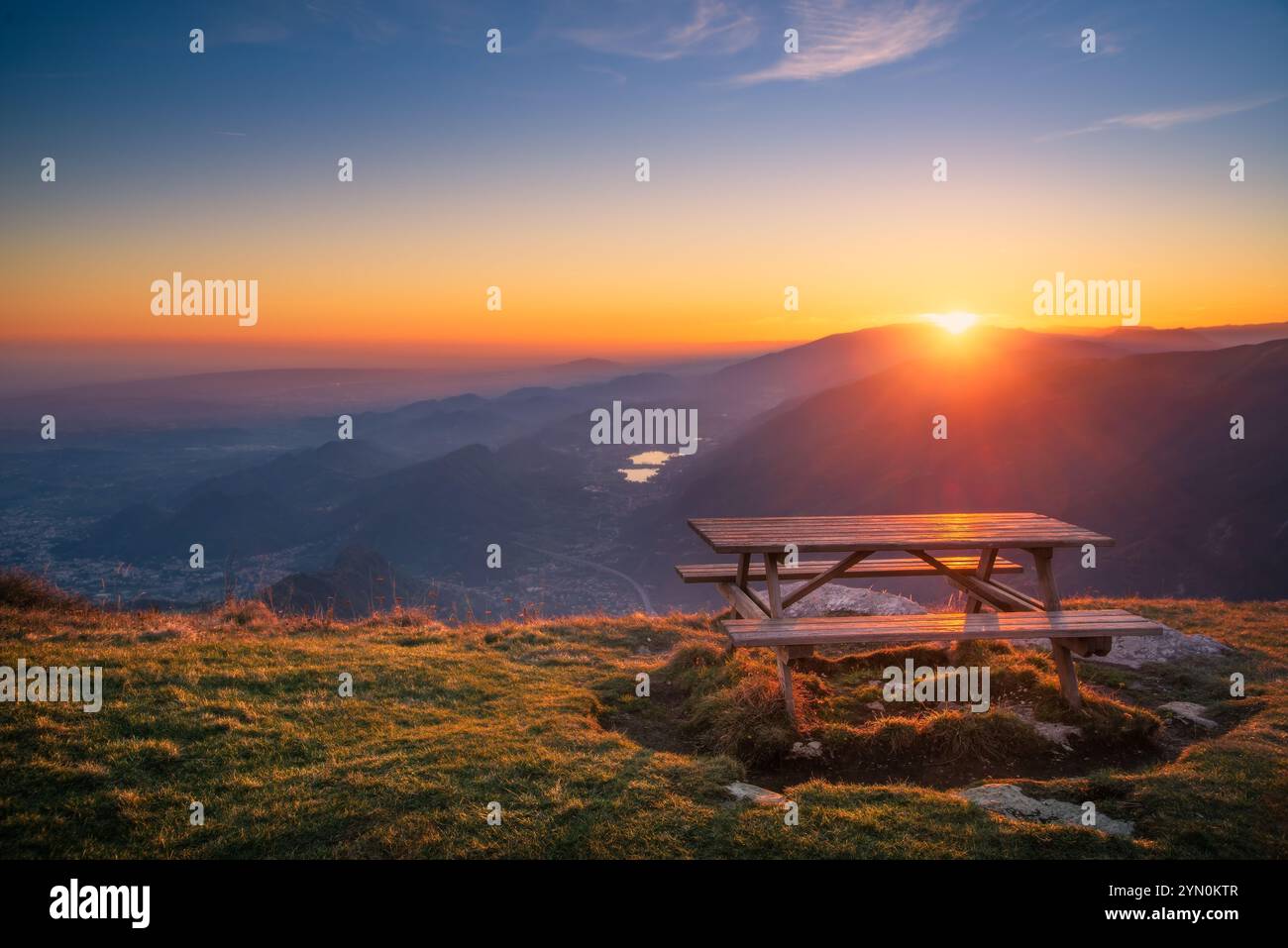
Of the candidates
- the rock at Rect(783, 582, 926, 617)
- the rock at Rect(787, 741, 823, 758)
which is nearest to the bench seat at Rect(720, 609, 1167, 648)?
the rock at Rect(787, 741, 823, 758)

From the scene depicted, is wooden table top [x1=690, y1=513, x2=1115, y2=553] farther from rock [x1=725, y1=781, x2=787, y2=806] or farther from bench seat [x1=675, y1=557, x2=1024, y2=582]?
rock [x1=725, y1=781, x2=787, y2=806]

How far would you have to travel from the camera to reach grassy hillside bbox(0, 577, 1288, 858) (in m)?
4.21

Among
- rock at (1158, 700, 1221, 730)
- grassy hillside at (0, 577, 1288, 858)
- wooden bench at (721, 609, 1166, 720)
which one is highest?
wooden bench at (721, 609, 1166, 720)

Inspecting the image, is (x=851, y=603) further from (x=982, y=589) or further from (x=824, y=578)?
(x=824, y=578)

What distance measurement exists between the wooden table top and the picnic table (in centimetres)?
1

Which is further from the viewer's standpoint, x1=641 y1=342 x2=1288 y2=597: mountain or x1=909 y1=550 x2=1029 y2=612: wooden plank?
x1=641 y1=342 x2=1288 y2=597: mountain

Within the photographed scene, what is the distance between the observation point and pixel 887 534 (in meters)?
7.24

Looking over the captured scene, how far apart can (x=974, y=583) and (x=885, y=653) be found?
4.28 ft

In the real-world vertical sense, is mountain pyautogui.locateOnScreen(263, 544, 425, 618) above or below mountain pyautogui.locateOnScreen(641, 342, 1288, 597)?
Answer: below

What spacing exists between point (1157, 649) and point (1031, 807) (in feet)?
18.7
